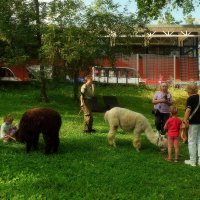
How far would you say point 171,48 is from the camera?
42.8 m

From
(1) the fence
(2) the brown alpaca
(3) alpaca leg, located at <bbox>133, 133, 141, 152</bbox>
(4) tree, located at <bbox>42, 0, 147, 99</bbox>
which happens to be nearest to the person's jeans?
(3) alpaca leg, located at <bbox>133, 133, 141, 152</bbox>

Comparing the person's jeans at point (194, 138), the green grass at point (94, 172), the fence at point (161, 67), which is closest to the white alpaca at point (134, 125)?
the green grass at point (94, 172)

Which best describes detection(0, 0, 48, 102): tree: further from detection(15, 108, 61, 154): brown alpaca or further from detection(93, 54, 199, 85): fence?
detection(93, 54, 199, 85): fence

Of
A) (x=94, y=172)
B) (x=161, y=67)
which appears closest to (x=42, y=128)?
(x=94, y=172)

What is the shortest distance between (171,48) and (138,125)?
102 ft

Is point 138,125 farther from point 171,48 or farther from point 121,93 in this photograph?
point 171,48

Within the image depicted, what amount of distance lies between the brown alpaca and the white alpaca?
5.81ft

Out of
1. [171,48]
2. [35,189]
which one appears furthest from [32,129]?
[171,48]

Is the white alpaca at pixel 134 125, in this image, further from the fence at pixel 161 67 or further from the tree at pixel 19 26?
the fence at pixel 161 67

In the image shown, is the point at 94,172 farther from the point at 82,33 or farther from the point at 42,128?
the point at 82,33

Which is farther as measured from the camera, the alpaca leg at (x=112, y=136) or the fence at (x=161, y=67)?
the fence at (x=161, y=67)

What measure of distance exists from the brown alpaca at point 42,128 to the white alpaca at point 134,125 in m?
1.77

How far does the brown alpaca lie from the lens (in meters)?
11.6

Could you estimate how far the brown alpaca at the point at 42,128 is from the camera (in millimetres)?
11609
